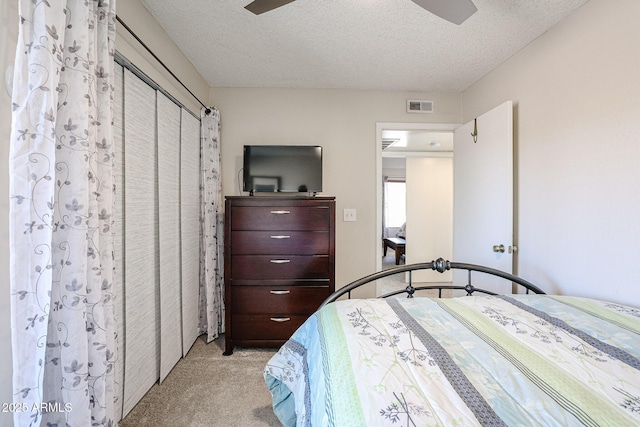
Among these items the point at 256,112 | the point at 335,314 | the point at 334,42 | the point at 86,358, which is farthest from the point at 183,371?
the point at 334,42

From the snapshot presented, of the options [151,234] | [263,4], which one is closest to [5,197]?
[151,234]

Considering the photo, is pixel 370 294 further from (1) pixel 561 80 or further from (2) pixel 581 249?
(1) pixel 561 80

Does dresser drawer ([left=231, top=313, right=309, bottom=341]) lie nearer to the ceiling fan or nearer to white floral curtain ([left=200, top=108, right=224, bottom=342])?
white floral curtain ([left=200, top=108, right=224, bottom=342])

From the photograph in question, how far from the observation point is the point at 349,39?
1918 mm

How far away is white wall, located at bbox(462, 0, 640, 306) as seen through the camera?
138cm

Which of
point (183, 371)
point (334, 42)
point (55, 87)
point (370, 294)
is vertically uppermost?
point (334, 42)

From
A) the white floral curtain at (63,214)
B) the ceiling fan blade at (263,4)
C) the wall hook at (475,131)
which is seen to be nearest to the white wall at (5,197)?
the white floral curtain at (63,214)

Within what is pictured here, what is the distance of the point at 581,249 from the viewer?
5.29 ft

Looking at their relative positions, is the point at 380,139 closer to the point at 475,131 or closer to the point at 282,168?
the point at 475,131

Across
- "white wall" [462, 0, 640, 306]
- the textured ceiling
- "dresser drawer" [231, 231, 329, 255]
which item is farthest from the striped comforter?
the textured ceiling

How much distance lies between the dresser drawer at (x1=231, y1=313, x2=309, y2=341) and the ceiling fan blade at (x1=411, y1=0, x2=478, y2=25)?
2219 mm

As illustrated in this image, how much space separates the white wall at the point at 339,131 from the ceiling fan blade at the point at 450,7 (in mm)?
1483

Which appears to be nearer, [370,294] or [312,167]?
[312,167]

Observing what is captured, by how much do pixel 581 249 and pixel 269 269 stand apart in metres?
2.13
